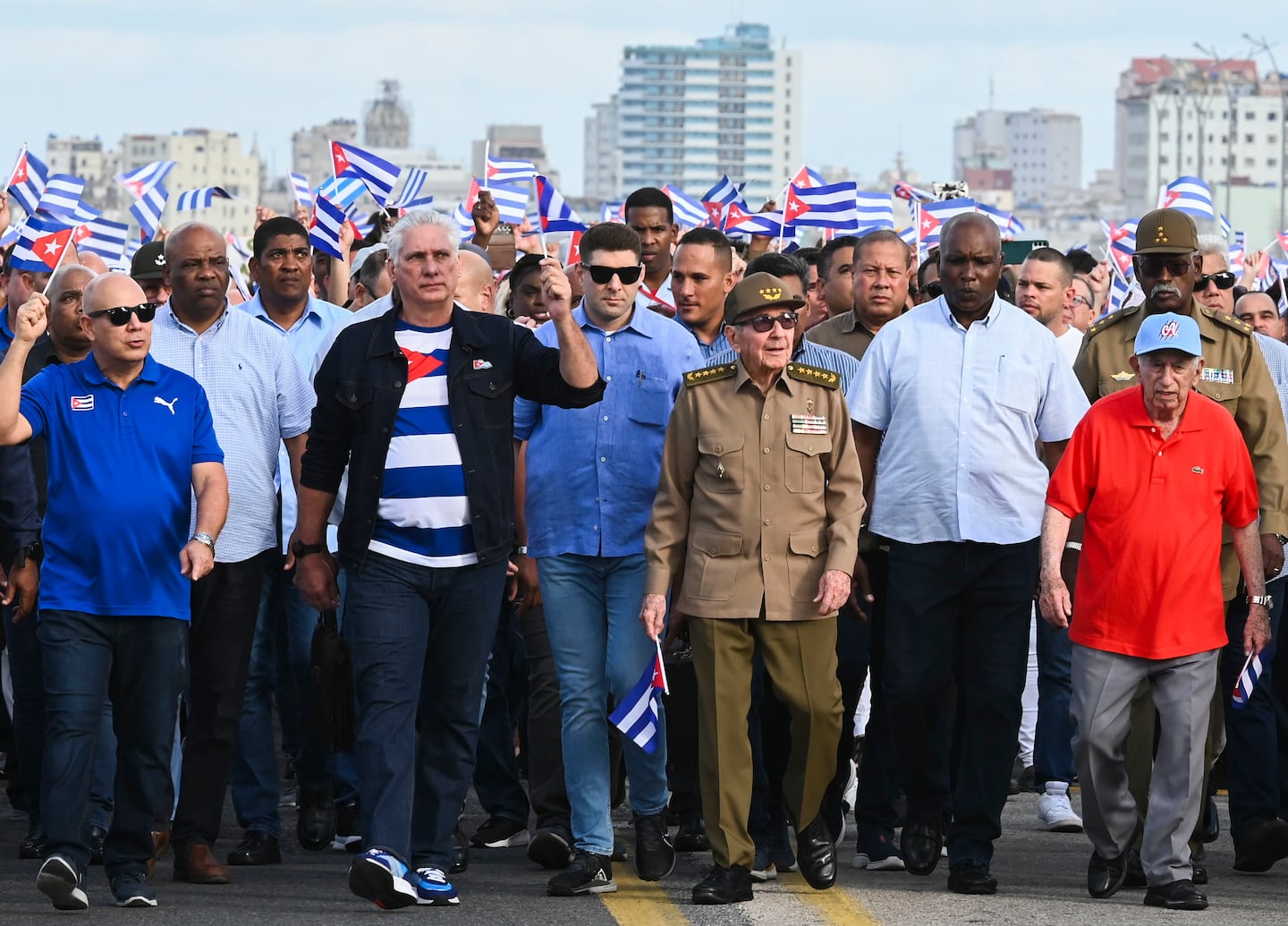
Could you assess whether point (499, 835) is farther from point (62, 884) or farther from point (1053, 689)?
point (1053, 689)

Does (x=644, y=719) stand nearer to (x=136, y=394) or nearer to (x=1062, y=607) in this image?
(x=1062, y=607)

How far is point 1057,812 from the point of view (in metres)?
10.1

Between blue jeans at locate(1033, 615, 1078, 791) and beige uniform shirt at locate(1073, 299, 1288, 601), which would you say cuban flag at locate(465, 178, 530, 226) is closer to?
blue jeans at locate(1033, 615, 1078, 791)

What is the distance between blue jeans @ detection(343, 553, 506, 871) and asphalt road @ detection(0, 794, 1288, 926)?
0.33 metres

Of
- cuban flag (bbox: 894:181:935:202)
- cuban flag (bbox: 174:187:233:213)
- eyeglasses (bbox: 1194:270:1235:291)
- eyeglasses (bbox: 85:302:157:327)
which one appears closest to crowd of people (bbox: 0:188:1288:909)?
eyeglasses (bbox: 85:302:157:327)

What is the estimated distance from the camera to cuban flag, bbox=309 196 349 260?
1468 centimetres

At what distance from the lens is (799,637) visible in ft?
27.7

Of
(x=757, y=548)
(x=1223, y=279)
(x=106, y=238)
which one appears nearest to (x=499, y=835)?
(x=757, y=548)

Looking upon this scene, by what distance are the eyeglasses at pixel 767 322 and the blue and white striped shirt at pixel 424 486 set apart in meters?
1.13

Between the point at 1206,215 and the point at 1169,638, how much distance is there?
11.0 meters

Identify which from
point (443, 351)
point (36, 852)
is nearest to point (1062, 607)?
point (443, 351)

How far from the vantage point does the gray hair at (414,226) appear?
8.41m

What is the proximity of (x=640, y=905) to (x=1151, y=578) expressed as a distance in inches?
85.7

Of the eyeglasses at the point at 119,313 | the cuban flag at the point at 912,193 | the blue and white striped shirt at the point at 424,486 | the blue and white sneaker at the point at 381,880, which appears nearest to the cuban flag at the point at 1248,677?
the blue and white striped shirt at the point at 424,486
